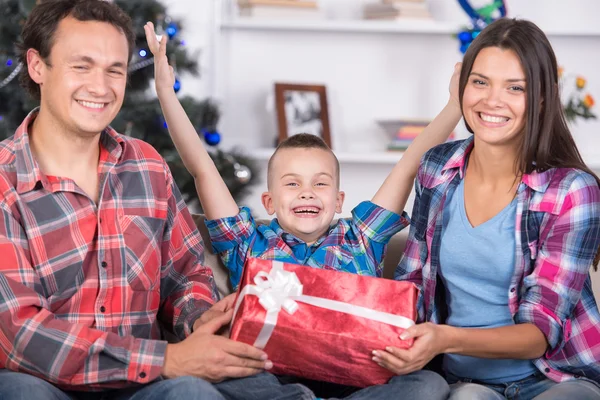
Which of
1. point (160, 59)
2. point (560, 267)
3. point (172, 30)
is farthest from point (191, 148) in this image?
point (172, 30)

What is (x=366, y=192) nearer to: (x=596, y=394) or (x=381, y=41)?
(x=381, y=41)

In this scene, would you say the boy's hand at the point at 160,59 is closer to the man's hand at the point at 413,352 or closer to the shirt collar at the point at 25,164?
the shirt collar at the point at 25,164

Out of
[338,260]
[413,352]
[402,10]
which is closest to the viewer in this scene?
[413,352]

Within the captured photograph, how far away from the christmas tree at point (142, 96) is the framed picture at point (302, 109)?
1.71 ft

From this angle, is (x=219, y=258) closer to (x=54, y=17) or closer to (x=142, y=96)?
(x=54, y=17)

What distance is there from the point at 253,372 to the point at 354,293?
0.90 ft

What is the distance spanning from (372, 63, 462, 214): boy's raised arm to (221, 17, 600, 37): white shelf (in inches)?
75.5

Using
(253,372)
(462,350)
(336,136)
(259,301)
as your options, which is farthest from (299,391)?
(336,136)

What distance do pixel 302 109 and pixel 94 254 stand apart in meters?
2.39

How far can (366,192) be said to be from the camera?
14.4 feet

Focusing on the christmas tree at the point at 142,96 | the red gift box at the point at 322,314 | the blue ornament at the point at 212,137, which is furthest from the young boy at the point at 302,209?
the blue ornament at the point at 212,137

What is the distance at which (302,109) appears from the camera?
13.4 ft

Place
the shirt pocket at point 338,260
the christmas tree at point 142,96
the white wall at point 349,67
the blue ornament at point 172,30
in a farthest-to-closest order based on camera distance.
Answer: the white wall at point 349,67 < the blue ornament at point 172,30 < the christmas tree at point 142,96 < the shirt pocket at point 338,260

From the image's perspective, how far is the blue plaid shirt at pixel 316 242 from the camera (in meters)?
2.07
